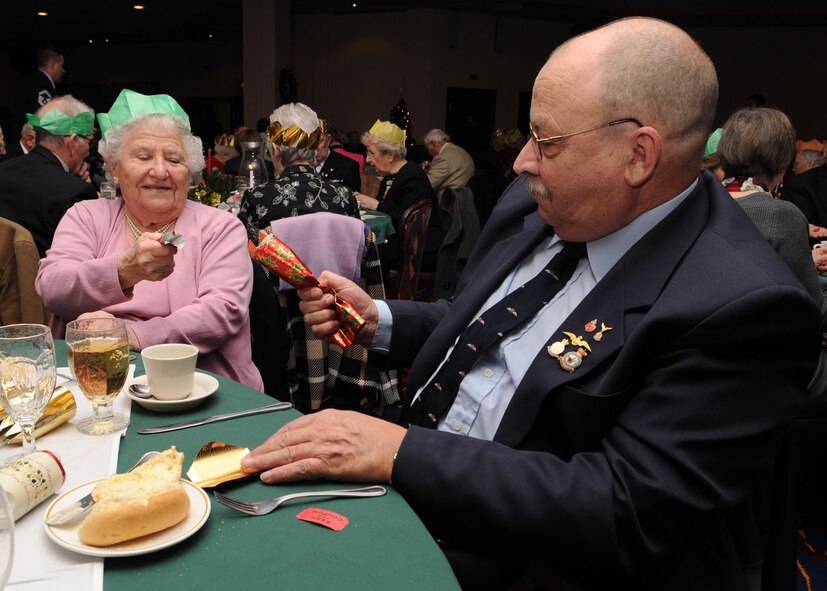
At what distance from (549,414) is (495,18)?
1516 centimetres

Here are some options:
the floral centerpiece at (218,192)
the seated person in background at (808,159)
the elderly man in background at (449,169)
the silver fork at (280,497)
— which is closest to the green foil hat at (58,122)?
the floral centerpiece at (218,192)

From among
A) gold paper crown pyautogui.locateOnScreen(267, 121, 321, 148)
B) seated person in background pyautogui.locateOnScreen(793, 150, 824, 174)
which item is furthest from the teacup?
seated person in background pyautogui.locateOnScreen(793, 150, 824, 174)

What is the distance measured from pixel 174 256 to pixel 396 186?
14.4 ft

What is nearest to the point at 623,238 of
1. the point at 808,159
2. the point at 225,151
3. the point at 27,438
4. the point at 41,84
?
the point at 27,438

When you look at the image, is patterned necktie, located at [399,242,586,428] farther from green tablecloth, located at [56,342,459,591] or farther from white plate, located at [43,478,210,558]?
white plate, located at [43,478,210,558]

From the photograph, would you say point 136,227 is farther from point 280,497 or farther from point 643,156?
point 643,156

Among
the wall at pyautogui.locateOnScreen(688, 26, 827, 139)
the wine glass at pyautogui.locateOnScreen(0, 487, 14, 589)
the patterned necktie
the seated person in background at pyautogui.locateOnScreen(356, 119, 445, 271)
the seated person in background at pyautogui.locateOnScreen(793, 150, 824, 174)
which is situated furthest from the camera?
the wall at pyautogui.locateOnScreen(688, 26, 827, 139)

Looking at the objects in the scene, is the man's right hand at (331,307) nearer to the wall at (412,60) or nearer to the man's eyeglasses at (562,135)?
the man's eyeglasses at (562,135)

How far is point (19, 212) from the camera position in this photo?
3473mm

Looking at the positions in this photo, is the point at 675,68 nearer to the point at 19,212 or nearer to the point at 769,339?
the point at 769,339

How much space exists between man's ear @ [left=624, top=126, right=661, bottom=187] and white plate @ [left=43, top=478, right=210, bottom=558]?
37.4 inches

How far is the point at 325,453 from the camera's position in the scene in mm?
1086

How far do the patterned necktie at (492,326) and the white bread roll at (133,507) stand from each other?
0.70 m

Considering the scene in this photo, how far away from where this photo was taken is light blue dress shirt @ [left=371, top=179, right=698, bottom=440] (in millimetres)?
1393
